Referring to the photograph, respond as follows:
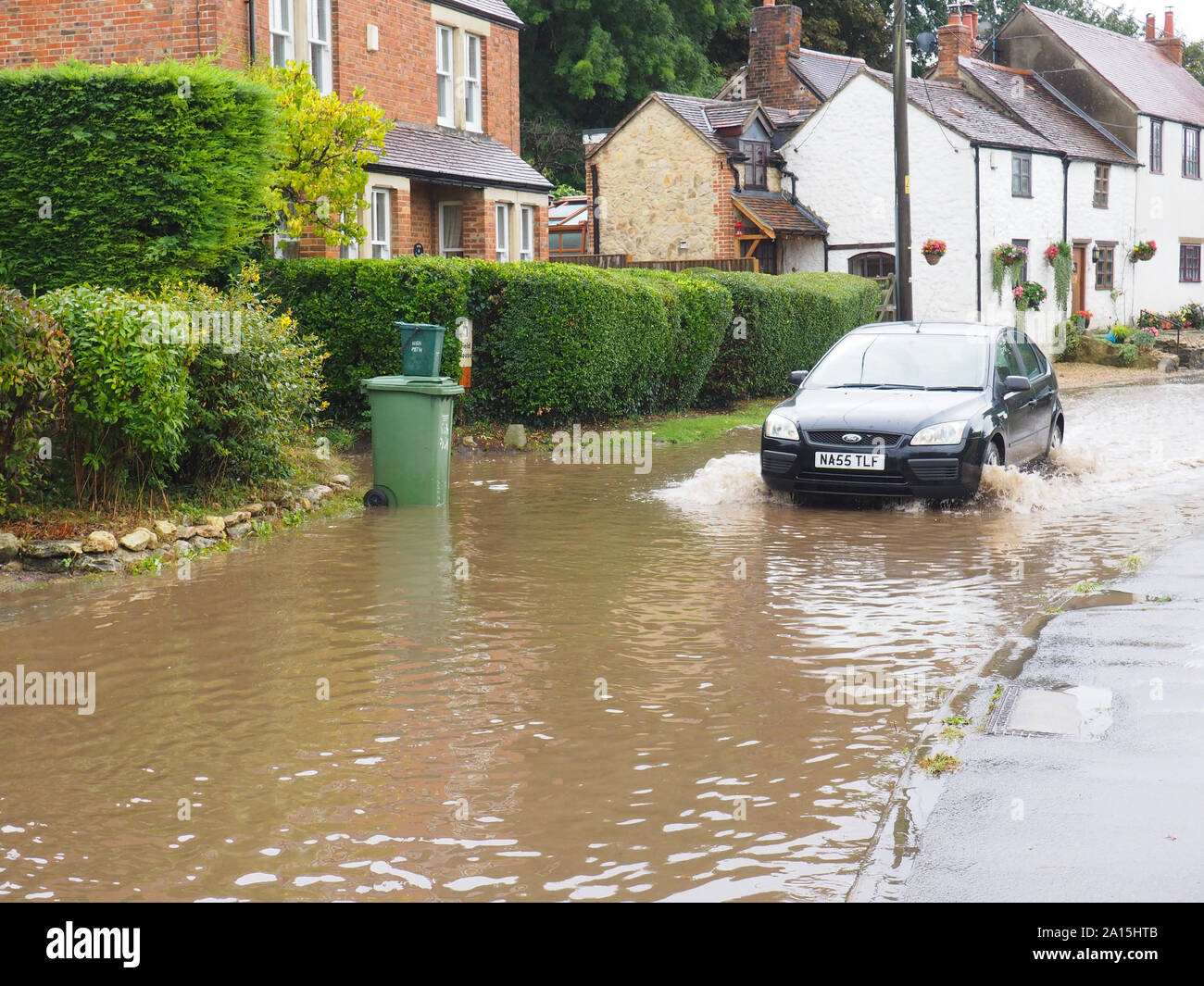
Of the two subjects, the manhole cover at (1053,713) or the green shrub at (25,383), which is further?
the green shrub at (25,383)

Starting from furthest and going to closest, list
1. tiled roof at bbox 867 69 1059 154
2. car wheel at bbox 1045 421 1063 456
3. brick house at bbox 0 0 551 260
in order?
tiled roof at bbox 867 69 1059 154
brick house at bbox 0 0 551 260
car wheel at bbox 1045 421 1063 456

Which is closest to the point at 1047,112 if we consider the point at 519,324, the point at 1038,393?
the point at 519,324

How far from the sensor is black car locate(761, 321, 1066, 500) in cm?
1181

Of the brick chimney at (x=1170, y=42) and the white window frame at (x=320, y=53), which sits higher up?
the brick chimney at (x=1170, y=42)

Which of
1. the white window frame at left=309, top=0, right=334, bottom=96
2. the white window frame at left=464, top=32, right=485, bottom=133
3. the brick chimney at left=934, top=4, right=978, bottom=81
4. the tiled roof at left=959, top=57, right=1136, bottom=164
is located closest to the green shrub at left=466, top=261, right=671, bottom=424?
the white window frame at left=309, top=0, right=334, bottom=96

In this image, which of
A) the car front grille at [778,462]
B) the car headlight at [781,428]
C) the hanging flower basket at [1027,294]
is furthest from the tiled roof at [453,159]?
the hanging flower basket at [1027,294]

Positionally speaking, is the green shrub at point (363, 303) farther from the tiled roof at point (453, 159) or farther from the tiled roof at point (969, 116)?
the tiled roof at point (969, 116)

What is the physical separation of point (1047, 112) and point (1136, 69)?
6791mm

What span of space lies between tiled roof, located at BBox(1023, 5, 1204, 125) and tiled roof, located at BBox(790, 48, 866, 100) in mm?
6182

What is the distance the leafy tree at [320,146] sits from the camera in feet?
58.6

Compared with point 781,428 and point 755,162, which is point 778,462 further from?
point 755,162

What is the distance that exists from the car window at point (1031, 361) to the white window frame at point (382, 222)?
39.3 ft

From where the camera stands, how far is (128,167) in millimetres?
13188

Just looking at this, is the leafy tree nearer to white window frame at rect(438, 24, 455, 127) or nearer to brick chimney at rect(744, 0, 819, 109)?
white window frame at rect(438, 24, 455, 127)
